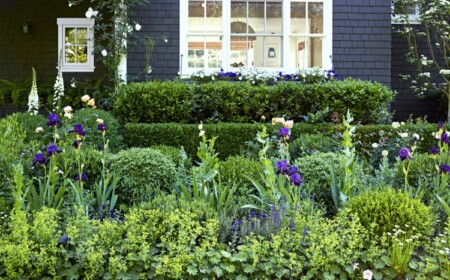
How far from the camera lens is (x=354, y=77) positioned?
958cm

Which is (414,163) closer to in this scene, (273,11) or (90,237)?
(90,237)

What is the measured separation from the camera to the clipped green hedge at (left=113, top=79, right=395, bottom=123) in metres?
8.12

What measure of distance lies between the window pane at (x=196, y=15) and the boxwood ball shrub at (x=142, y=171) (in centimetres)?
485

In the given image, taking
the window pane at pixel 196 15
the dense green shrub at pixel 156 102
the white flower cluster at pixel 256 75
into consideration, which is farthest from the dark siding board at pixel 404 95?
the dense green shrub at pixel 156 102

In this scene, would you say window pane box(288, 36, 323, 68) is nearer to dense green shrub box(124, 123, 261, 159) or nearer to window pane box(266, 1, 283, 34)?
window pane box(266, 1, 283, 34)

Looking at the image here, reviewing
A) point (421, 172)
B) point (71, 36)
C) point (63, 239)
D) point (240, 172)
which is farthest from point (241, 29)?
point (63, 239)

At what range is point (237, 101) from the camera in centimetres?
828

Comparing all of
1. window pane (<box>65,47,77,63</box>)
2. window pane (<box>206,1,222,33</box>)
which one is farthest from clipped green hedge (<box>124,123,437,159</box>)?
window pane (<box>65,47,77,63</box>)

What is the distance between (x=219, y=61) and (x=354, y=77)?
7.70ft

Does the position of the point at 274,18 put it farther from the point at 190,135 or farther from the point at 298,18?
the point at 190,135

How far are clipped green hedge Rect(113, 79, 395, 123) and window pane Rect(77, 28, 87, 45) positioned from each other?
3290 millimetres

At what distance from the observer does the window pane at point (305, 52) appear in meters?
9.64

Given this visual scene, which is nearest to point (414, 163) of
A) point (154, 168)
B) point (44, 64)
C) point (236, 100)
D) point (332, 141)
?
point (332, 141)

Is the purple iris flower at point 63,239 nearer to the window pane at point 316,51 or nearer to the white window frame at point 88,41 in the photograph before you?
the window pane at point 316,51
